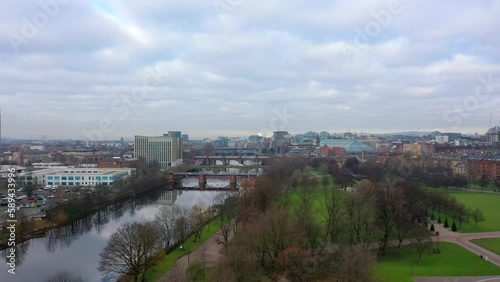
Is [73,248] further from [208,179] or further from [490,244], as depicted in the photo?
[208,179]

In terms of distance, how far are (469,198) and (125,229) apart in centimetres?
2524

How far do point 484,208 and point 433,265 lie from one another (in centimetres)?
1383

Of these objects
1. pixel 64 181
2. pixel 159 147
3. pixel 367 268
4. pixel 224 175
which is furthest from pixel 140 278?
pixel 159 147

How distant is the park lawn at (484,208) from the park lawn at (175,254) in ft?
40.8

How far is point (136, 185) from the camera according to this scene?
36062 millimetres

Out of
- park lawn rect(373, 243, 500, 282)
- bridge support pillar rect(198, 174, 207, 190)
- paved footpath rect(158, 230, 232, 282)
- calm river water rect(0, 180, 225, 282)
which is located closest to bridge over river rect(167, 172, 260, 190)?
bridge support pillar rect(198, 174, 207, 190)

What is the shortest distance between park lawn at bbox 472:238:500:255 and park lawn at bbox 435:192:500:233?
1.91m

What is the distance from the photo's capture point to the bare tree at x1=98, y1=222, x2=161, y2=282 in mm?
13070

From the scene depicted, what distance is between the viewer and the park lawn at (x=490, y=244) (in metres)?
15.6

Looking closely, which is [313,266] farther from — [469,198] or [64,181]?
[64,181]

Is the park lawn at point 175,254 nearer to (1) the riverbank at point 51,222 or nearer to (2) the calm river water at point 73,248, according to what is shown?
(2) the calm river water at point 73,248

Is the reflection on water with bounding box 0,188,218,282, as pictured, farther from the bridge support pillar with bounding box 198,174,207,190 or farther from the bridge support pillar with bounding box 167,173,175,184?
the bridge support pillar with bounding box 167,173,175,184

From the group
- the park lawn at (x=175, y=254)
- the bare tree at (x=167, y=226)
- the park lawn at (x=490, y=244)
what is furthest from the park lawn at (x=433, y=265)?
the bare tree at (x=167, y=226)

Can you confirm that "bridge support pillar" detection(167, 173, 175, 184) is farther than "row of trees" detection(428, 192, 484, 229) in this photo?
Yes
